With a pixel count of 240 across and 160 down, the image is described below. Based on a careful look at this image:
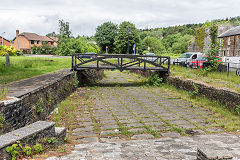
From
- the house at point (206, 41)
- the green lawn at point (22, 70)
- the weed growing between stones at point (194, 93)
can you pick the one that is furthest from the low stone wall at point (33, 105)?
the house at point (206, 41)

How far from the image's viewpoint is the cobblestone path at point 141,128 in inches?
163

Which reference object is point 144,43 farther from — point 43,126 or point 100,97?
point 43,126

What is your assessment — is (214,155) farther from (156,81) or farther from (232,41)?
(232,41)

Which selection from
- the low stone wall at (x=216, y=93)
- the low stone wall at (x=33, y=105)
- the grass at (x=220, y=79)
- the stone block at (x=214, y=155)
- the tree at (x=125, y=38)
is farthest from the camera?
the tree at (x=125, y=38)

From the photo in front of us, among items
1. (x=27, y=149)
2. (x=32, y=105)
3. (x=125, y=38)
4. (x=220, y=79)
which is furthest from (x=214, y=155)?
(x=125, y=38)

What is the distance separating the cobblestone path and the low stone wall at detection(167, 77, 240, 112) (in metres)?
0.78

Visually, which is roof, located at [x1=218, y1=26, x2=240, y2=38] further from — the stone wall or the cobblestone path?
the stone wall

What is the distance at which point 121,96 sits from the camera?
35.8 feet

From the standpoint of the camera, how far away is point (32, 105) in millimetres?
5914

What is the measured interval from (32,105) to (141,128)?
3017 millimetres

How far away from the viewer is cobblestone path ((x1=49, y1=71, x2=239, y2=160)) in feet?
13.6

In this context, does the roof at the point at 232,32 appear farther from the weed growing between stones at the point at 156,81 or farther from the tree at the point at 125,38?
the tree at the point at 125,38

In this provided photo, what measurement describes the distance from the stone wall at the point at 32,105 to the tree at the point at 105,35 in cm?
5031

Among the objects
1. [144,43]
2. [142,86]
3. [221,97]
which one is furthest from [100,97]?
[144,43]
